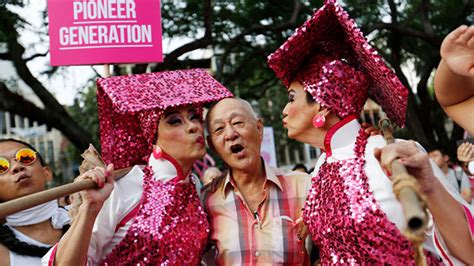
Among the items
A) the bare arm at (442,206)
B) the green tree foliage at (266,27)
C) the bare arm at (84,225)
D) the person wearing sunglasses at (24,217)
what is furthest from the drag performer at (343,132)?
the green tree foliage at (266,27)

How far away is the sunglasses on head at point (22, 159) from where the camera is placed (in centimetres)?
331

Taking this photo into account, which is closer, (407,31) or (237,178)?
(237,178)

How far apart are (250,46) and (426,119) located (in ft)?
15.4

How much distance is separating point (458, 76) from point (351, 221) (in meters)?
0.81

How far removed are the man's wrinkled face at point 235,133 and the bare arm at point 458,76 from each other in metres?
1.29

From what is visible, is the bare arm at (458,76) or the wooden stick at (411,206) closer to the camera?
the wooden stick at (411,206)

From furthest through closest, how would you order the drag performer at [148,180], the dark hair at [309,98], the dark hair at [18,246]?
1. the dark hair at [18,246]
2. the dark hair at [309,98]
3. the drag performer at [148,180]

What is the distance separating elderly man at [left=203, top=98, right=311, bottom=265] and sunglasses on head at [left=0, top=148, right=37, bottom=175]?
95 centimetres

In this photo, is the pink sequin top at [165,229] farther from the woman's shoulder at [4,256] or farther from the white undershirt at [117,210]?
the woman's shoulder at [4,256]

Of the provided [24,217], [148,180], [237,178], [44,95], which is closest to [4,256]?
[24,217]

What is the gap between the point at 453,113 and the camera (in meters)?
2.35

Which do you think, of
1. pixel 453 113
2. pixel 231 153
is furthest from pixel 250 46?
pixel 453 113

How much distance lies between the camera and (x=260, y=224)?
3.35 m

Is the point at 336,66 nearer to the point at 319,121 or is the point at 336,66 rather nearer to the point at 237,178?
the point at 319,121
